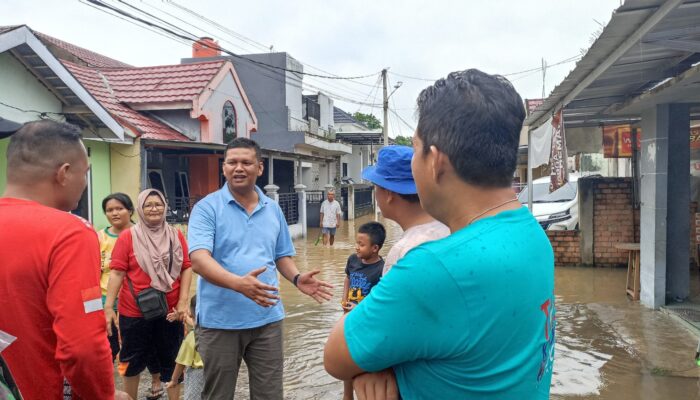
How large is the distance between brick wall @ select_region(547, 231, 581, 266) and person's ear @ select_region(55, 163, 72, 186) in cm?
906

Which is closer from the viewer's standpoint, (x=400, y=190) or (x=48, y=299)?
(x=48, y=299)

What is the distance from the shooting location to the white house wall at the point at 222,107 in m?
13.7

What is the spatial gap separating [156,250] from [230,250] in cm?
122

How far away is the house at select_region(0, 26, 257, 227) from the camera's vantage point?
24.6 feet

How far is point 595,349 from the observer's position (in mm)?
5254

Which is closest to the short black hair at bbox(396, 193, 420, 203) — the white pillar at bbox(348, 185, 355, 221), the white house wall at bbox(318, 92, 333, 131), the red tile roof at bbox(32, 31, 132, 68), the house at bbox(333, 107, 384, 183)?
the red tile roof at bbox(32, 31, 132, 68)

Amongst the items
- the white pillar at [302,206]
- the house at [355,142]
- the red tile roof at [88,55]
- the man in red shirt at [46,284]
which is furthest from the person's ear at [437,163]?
the house at [355,142]

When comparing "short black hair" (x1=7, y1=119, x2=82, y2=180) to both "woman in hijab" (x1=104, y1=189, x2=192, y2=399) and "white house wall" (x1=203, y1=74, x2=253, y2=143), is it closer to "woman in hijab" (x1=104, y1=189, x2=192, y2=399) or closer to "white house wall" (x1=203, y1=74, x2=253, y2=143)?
"woman in hijab" (x1=104, y1=189, x2=192, y2=399)

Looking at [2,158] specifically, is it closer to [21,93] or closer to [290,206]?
[21,93]

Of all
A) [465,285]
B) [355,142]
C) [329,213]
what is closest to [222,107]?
[329,213]

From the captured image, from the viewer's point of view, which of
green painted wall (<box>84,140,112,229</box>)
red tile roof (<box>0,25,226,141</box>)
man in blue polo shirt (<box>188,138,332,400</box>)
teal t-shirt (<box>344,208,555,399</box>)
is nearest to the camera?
teal t-shirt (<box>344,208,555,399</box>)

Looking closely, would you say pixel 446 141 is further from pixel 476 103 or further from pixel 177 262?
pixel 177 262

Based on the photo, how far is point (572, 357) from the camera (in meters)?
5.04

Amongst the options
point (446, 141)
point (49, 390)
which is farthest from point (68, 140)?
point (446, 141)
